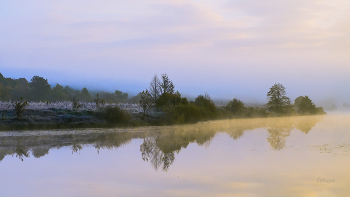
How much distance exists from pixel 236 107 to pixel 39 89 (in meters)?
40.7

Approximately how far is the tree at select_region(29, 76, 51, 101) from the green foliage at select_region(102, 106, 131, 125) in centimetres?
4106

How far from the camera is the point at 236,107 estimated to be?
169 feet

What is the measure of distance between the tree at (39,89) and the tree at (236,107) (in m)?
38.7

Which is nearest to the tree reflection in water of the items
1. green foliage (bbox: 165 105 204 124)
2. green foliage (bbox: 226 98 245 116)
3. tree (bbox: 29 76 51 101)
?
green foliage (bbox: 165 105 204 124)

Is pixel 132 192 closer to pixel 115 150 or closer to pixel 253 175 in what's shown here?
pixel 253 175

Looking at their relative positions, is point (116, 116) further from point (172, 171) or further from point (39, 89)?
point (39, 89)

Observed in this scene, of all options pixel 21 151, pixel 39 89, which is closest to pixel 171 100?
pixel 21 151

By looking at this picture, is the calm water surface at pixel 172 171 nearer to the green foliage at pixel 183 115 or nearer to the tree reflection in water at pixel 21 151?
the tree reflection in water at pixel 21 151

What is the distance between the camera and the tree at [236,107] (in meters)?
51.3

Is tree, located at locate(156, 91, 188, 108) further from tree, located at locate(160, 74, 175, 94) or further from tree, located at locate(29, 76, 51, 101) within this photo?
tree, located at locate(29, 76, 51, 101)

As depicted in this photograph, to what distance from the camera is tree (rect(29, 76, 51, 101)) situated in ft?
219

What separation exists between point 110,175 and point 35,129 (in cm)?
1755

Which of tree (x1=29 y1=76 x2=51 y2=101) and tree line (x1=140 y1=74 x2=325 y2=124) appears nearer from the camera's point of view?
tree line (x1=140 y1=74 x2=325 y2=124)

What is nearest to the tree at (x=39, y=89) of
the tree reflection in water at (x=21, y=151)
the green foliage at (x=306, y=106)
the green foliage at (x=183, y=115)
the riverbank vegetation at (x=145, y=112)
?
the riverbank vegetation at (x=145, y=112)
